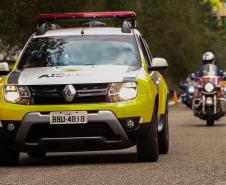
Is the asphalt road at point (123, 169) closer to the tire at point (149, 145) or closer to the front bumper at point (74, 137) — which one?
the tire at point (149, 145)

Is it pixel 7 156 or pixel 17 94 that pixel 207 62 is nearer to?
pixel 7 156

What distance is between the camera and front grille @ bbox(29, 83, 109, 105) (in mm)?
11492

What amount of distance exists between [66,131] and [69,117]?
0.67ft

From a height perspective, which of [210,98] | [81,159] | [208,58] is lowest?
[210,98]

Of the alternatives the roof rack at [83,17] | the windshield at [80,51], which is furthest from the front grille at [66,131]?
the roof rack at [83,17]

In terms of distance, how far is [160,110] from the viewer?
43.2 ft

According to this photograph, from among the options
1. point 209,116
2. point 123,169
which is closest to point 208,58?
point 209,116

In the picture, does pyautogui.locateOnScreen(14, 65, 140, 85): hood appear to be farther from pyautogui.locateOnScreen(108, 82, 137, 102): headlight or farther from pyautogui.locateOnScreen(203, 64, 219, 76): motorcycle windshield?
pyautogui.locateOnScreen(203, 64, 219, 76): motorcycle windshield

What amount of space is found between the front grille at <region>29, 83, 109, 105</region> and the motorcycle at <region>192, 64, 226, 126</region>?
11.9m

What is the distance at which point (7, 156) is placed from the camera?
11984 mm

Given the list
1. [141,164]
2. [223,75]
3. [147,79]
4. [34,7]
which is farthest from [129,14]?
[34,7]

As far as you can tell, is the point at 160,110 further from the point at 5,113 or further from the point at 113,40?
the point at 5,113

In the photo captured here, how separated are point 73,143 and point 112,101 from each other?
0.67 m

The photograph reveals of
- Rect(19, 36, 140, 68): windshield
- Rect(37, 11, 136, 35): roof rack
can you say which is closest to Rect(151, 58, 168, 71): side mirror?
Rect(19, 36, 140, 68): windshield
